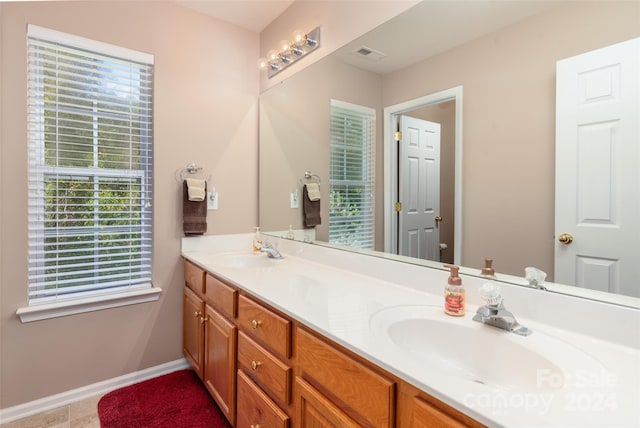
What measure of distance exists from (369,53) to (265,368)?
150 centimetres

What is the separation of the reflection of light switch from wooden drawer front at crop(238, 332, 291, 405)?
1.13 meters

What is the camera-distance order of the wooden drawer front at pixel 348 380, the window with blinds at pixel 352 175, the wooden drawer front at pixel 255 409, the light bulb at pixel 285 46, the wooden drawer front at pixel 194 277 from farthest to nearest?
the light bulb at pixel 285 46
the wooden drawer front at pixel 194 277
the window with blinds at pixel 352 175
the wooden drawer front at pixel 255 409
the wooden drawer front at pixel 348 380

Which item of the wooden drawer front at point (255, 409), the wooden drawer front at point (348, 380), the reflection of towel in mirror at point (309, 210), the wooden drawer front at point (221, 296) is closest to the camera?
the wooden drawer front at point (348, 380)

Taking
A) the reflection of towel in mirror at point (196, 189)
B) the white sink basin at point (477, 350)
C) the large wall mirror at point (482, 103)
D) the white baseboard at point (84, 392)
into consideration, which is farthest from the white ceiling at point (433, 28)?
the white baseboard at point (84, 392)

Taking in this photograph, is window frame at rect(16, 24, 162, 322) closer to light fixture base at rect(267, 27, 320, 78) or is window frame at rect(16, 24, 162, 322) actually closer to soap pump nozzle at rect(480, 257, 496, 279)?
light fixture base at rect(267, 27, 320, 78)

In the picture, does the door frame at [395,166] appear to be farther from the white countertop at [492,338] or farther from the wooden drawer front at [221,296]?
the wooden drawer front at [221,296]

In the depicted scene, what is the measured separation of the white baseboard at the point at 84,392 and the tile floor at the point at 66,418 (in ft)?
0.09

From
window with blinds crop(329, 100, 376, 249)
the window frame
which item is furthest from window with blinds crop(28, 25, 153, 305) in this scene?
window with blinds crop(329, 100, 376, 249)

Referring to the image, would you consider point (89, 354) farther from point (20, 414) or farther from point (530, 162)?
point (530, 162)

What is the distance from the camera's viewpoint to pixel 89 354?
1900 mm

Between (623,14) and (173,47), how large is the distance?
7.47 ft

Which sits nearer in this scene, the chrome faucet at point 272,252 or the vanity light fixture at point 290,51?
the vanity light fixture at point 290,51

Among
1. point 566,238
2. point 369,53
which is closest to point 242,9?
point 369,53

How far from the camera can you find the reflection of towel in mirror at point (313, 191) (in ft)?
6.47
